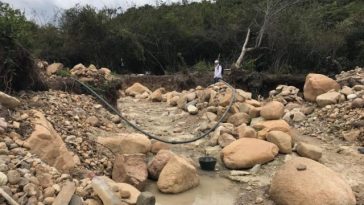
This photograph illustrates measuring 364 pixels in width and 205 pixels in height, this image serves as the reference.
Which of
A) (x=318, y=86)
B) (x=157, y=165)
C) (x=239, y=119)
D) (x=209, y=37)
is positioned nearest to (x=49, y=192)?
(x=157, y=165)

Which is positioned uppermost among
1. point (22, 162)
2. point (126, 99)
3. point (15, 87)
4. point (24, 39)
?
point (24, 39)

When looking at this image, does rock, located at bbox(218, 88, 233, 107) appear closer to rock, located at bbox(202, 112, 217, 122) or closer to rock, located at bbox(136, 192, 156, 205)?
rock, located at bbox(202, 112, 217, 122)

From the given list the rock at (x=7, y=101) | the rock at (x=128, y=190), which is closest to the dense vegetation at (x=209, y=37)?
the rock at (x=7, y=101)

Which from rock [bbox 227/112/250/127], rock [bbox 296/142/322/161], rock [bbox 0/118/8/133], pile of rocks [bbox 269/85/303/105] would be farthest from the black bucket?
pile of rocks [bbox 269/85/303/105]

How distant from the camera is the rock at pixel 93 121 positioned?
22.7 feet

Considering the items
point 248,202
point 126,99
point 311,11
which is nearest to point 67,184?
point 248,202

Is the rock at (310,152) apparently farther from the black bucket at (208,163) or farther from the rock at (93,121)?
the rock at (93,121)

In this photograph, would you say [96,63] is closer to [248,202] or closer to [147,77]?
[147,77]

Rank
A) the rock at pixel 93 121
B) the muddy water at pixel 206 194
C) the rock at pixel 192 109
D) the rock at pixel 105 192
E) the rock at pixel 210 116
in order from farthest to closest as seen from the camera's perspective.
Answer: the rock at pixel 192 109
the rock at pixel 210 116
the rock at pixel 93 121
the muddy water at pixel 206 194
the rock at pixel 105 192

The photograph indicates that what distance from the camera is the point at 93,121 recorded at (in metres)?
7.03

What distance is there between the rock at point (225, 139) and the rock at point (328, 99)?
2643 millimetres

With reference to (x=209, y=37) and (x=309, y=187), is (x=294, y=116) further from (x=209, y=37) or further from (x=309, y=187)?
(x=209, y=37)

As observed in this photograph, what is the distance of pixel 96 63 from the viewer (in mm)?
19172

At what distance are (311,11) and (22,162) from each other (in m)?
17.3
